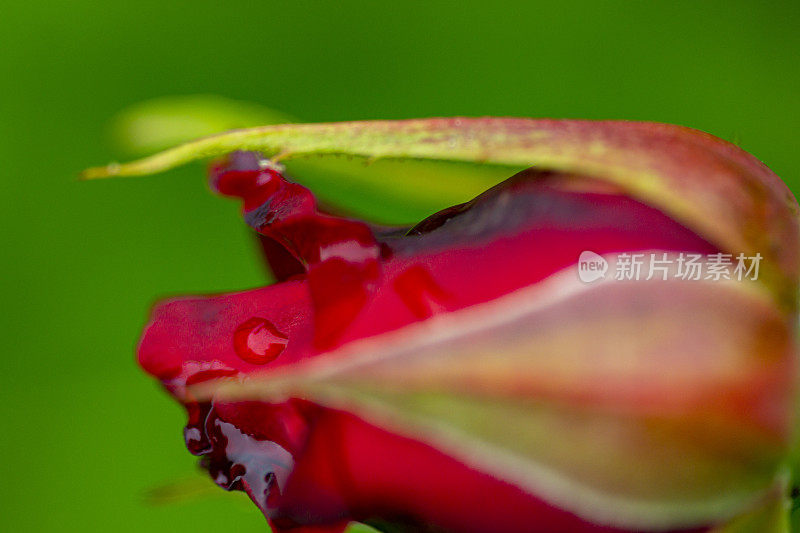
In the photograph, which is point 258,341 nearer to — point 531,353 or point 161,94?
point 531,353

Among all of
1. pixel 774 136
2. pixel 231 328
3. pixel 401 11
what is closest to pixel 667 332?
pixel 231 328

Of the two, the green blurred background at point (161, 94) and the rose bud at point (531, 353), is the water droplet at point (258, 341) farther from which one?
the green blurred background at point (161, 94)

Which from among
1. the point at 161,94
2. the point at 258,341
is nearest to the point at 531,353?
the point at 258,341

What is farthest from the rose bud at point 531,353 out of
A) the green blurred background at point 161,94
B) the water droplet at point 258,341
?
the green blurred background at point 161,94

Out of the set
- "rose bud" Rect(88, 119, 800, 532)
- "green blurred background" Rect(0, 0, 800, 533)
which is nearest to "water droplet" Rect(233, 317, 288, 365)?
"rose bud" Rect(88, 119, 800, 532)

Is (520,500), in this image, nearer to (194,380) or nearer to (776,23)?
(194,380)

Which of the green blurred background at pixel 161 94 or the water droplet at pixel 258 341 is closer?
the water droplet at pixel 258 341
